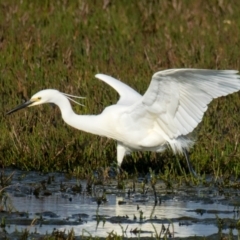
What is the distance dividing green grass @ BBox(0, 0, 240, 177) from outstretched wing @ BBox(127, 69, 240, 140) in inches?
23.2

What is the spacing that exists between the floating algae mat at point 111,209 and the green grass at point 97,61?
536 mm

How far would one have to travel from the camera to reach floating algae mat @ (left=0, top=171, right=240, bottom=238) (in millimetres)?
6645

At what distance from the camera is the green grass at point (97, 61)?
29.5 ft

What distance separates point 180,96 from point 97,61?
12.8 feet

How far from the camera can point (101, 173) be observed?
863cm

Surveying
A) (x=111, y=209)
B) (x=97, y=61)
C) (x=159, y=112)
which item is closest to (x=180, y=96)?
(x=159, y=112)

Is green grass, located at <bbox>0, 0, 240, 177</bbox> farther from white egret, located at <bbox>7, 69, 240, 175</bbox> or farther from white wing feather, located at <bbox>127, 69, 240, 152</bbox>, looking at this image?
white wing feather, located at <bbox>127, 69, 240, 152</bbox>

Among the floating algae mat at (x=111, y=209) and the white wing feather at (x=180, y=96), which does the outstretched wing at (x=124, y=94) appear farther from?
the floating algae mat at (x=111, y=209)

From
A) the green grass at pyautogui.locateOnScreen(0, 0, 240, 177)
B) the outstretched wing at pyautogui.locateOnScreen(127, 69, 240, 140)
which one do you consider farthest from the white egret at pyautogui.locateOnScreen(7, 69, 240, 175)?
the green grass at pyautogui.locateOnScreen(0, 0, 240, 177)

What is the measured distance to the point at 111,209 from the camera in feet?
24.3

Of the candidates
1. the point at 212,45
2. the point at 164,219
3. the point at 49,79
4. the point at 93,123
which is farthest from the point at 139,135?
the point at 212,45

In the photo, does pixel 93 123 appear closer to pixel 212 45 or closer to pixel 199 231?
pixel 199 231

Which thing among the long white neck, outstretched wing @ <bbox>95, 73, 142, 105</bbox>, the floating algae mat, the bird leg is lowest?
the floating algae mat

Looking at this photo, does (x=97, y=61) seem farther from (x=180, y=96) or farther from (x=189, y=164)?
(x=180, y=96)
